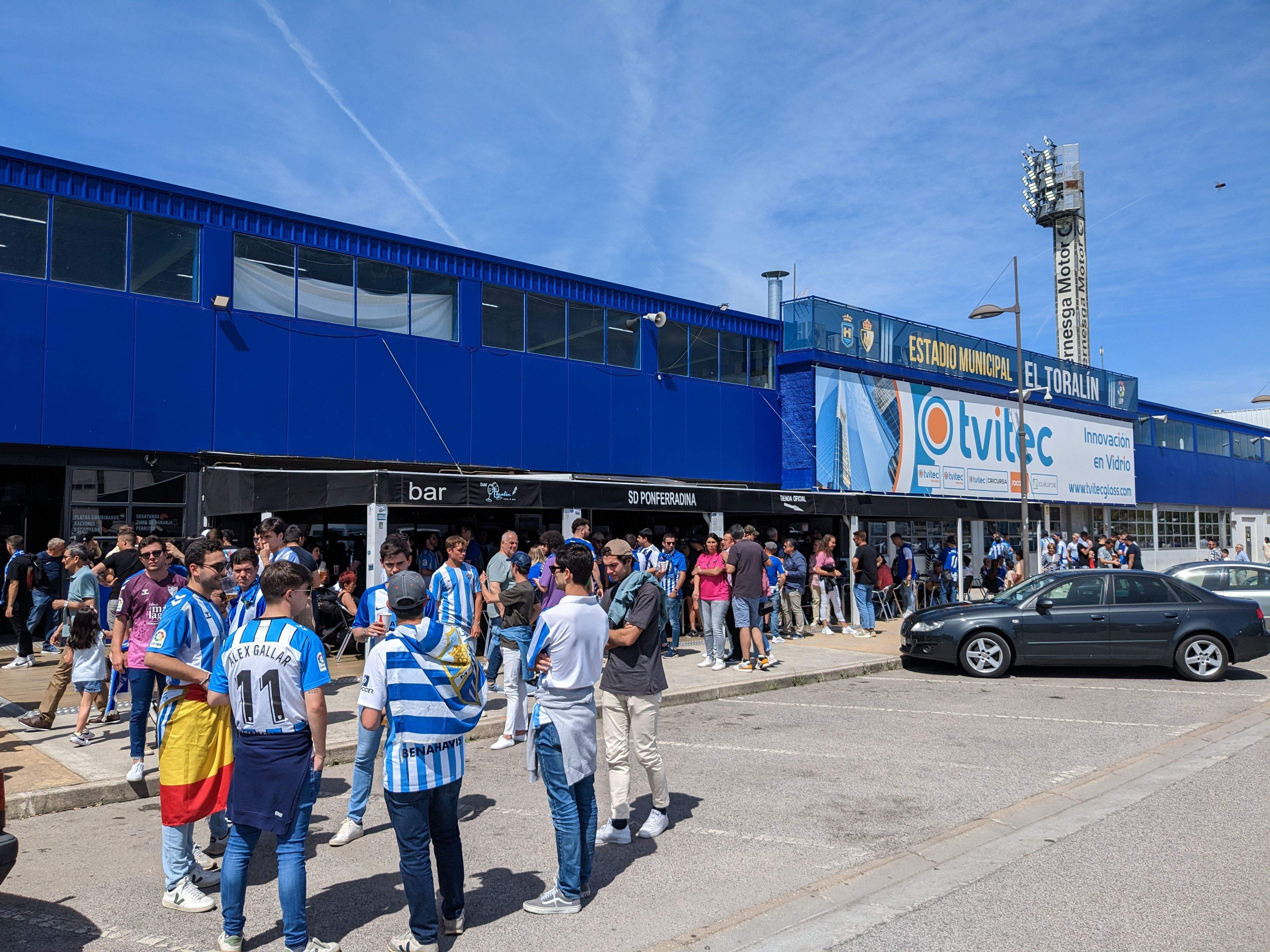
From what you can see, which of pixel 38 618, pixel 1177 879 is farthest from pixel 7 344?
pixel 1177 879

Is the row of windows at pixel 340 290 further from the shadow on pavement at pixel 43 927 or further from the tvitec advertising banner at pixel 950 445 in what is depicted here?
the shadow on pavement at pixel 43 927

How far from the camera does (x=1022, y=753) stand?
7.71m

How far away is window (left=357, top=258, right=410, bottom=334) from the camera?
1788 centimetres

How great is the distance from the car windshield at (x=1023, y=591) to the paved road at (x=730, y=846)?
3.03 m

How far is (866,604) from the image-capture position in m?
16.2

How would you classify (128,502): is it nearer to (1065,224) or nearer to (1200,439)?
(1200,439)

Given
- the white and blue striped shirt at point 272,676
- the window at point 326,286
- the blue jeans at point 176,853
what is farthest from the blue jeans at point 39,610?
the white and blue striped shirt at point 272,676

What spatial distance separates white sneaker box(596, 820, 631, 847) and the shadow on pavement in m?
2.57

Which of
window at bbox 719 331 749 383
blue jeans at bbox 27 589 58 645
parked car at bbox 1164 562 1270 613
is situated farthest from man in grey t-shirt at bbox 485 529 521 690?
window at bbox 719 331 749 383

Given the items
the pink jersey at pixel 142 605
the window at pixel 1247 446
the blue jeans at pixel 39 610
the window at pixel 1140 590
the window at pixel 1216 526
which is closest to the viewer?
the pink jersey at pixel 142 605

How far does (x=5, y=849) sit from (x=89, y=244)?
1360cm

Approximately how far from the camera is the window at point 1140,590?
11.9 m

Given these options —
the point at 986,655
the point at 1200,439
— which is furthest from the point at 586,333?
the point at 1200,439

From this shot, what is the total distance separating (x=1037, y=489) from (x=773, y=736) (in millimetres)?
25439
